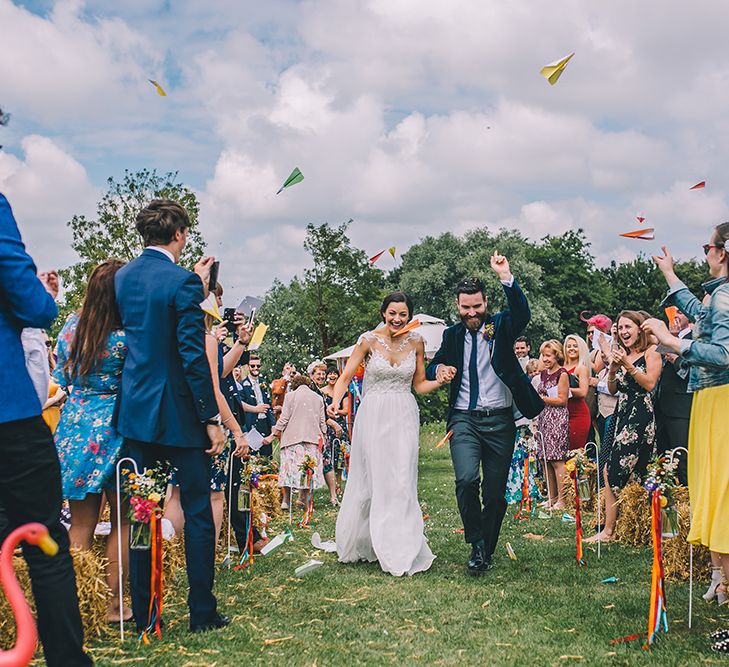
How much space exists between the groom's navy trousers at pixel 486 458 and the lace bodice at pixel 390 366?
2.46ft

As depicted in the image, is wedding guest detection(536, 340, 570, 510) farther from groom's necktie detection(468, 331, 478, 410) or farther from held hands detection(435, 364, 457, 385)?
held hands detection(435, 364, 457, 385)

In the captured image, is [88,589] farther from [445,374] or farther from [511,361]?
[511,361]

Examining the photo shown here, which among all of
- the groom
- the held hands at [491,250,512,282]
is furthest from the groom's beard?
the held hands at [491,250,512,282]

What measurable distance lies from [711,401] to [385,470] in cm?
347

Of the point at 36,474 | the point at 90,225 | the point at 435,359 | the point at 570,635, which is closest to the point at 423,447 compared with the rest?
the point at 90,225

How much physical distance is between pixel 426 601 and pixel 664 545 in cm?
244

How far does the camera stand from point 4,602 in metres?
4.78

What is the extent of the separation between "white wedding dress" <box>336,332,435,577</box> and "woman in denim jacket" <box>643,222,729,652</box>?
9.79 feet

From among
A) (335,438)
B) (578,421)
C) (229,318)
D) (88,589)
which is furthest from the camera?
(335,438)

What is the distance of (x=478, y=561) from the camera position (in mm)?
7234

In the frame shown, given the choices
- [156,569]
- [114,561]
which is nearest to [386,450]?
[114,561]

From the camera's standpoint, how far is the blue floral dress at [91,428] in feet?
17.4

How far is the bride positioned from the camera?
298 inches

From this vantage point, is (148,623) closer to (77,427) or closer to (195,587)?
(195,587)
